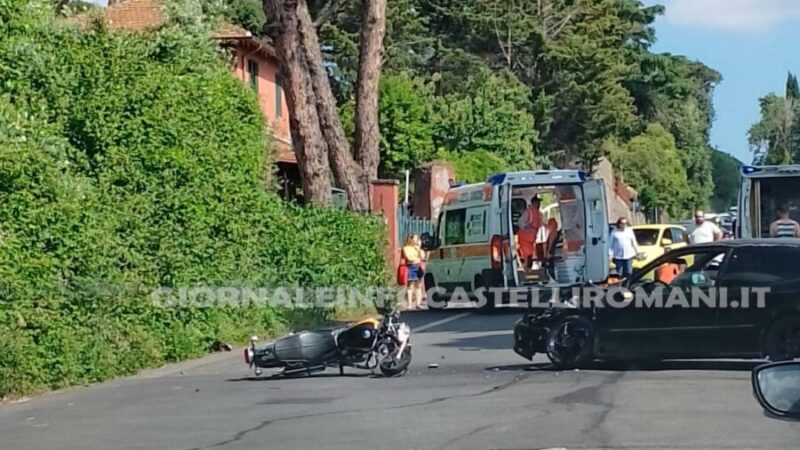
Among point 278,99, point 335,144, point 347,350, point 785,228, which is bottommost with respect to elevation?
point 347,350

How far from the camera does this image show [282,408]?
1337cm

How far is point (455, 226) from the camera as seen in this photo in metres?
27.3

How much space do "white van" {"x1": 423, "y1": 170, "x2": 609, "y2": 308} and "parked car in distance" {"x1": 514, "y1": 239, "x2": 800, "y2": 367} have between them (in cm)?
810

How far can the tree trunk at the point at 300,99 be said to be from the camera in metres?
25.8

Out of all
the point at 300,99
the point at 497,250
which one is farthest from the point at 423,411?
the point at 300,99

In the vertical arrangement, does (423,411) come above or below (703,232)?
below

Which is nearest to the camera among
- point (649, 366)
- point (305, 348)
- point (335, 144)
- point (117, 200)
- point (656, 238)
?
point (305, 348)

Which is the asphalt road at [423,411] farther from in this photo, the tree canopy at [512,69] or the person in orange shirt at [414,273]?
the tree canopy at [512,69]

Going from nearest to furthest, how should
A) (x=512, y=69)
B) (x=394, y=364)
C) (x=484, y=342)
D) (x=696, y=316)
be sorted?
(x=696, y=316) → (x=394, y=364) → (x=484, y=342) → (x=512, y=69)

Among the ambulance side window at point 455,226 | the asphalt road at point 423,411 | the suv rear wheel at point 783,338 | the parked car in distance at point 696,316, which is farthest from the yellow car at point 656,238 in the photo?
the suv rear wheel at point 783,338

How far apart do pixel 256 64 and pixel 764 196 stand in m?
25.4

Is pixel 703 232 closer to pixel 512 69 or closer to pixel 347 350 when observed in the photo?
pixel 347 350

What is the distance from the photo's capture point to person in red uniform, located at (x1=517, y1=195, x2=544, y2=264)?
25219 millimetres

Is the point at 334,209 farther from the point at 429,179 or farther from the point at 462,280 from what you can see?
the point at 429,179
